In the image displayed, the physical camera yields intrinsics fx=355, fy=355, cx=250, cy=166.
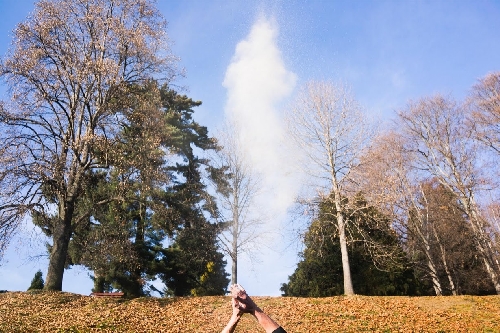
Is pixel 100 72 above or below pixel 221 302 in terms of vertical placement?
above

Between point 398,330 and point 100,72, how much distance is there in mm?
15010

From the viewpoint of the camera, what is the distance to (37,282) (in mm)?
19156

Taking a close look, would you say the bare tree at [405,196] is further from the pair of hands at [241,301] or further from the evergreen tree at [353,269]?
the pair of hands at [241,301]

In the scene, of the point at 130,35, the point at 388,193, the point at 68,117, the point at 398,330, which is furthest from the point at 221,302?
the point at 130,35

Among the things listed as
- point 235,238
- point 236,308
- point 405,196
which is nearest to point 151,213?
point 235,238

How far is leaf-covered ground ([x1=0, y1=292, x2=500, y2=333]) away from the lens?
10164mm

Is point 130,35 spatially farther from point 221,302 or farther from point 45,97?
point 221,302

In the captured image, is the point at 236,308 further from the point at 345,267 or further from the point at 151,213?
the point at 151,213

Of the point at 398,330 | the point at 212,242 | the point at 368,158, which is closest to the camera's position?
the point at 398,330

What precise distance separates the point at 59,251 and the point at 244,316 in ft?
25.9

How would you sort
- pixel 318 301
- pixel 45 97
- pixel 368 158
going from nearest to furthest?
pixel 318 301
pixel 45 97
pixel 368 158

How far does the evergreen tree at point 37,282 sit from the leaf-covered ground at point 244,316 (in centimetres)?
630

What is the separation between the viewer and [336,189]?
16.2 metres

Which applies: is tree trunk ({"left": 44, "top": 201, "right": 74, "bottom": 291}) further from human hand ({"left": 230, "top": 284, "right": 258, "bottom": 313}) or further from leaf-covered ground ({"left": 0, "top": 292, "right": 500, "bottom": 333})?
human hand ({"left": 230, "top": 284, "right": 258, "bottom": 313})
